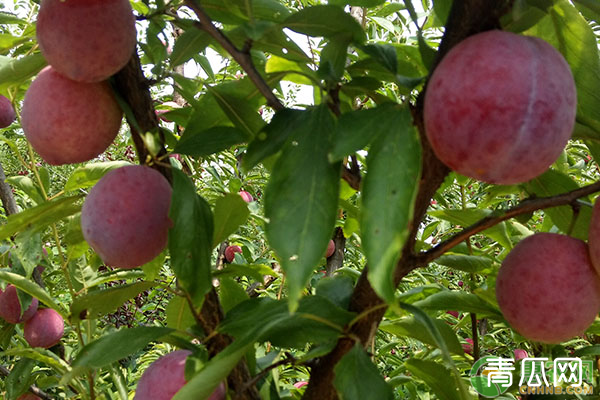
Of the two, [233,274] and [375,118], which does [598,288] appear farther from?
[233,274]

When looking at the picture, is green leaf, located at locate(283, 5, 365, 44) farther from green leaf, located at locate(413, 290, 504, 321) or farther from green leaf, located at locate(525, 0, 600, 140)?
green leaf, located at locate(413, 290, 504, 321)

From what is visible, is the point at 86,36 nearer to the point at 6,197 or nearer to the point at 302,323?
the point at 302,323

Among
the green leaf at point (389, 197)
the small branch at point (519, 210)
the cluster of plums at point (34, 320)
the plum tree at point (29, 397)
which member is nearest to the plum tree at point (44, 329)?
the cluster of plums at point (34, 320)

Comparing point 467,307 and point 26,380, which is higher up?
point 467,307

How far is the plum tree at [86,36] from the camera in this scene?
673 millimetres

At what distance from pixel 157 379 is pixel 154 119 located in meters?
0.36

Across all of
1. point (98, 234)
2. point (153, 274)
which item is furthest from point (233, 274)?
point (98, 234)

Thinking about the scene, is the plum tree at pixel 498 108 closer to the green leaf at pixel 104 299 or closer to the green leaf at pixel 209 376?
the green leaf at pixel 209 376

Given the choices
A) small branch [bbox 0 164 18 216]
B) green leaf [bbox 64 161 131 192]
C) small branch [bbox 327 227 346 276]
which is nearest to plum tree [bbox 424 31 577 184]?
green leaf [bbox 64 161 131 192]

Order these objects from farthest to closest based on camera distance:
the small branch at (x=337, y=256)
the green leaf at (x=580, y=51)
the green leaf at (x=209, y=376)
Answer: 1. the small branch at (x=337, y=256)
2. the green leaf at (x=580, y=51)
3. the green leaf at (x=209, y=376)

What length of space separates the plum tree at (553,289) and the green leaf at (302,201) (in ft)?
1.14

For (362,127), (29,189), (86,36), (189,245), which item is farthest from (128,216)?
(29,189)

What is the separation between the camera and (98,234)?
2.40ft

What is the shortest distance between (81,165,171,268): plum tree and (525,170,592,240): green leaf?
0.54 metres
